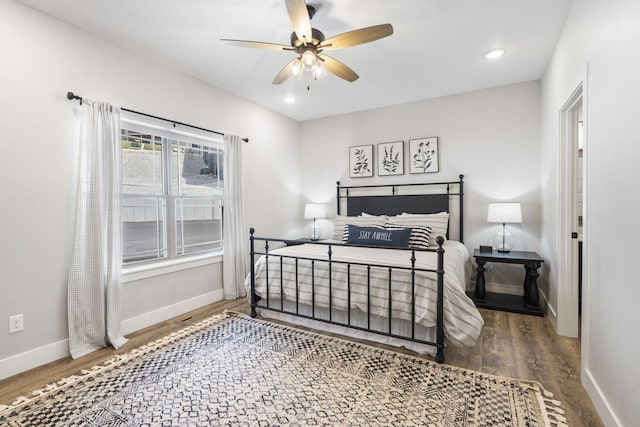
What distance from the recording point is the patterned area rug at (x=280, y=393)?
5.24 ft

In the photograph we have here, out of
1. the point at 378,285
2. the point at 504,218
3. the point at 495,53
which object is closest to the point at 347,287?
the point at 378,285

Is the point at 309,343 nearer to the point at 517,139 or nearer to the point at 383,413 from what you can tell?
the point at 383,413

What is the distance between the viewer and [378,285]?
7.82ft

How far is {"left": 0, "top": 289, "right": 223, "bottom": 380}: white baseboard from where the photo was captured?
6.72 ft

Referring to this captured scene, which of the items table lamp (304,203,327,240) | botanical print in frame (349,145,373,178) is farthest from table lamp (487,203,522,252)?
table lamp (304,203,327,240)

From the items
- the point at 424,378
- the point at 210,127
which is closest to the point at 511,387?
the point at 424,378

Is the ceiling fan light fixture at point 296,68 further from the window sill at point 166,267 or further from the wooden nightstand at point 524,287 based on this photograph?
the wooden nightstand at point 524,287

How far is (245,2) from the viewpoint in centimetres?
212

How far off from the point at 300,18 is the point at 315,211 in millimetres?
2924

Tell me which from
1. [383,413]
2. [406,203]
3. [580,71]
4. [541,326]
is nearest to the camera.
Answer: [383,413]

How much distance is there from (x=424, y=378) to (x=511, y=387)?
0.51 m

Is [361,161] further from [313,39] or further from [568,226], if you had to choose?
[568,226]

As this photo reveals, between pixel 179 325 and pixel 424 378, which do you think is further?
pixel 179 325

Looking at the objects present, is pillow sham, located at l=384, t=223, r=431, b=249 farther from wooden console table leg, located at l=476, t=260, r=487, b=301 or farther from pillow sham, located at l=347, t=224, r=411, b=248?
wooden console table leg, located at l=476, t=260, r=487, b=301
